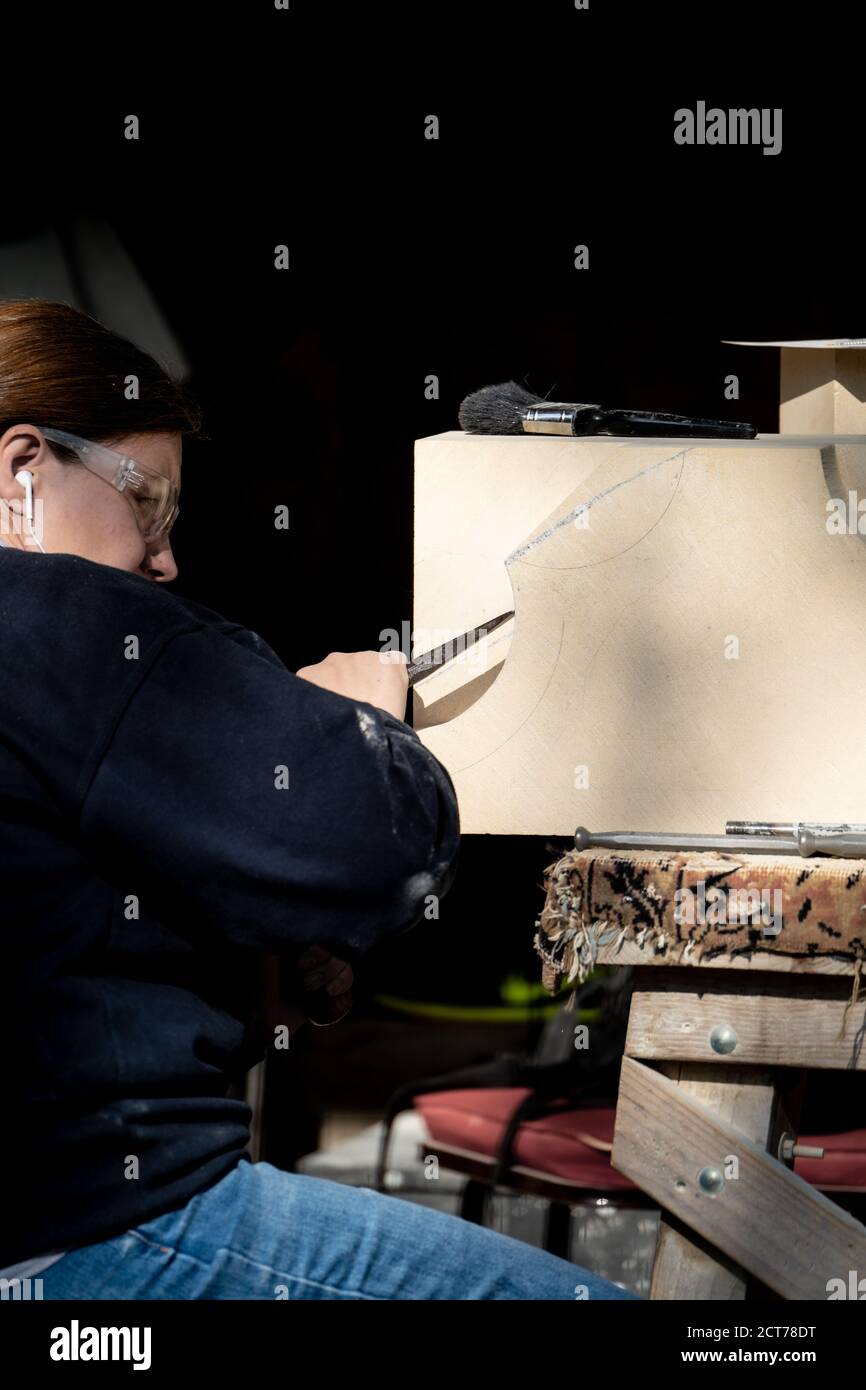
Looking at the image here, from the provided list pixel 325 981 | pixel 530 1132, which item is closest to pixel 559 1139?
pixel 530 1132

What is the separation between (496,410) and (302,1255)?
32.5 inches

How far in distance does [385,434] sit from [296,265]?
0.65m

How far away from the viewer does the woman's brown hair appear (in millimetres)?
1252

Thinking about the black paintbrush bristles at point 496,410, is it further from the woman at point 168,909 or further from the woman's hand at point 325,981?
the woman's hand at point 325,981

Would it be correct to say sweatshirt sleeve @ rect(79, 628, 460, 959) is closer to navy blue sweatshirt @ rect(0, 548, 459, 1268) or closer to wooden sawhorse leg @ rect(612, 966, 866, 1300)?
navy blue sweatshirt @ rect(0, 548, 459, 1268)

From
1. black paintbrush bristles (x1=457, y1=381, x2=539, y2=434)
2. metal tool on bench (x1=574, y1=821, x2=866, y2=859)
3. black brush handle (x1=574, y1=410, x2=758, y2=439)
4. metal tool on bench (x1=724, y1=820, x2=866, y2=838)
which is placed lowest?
metal tool on bench (x1=574, y1=821, x2=866, y2=859)

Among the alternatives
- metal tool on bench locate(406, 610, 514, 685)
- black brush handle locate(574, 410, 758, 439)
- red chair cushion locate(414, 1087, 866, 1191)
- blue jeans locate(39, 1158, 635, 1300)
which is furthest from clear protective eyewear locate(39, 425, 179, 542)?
red chair cushion locate(414, 1087, 866, 1191)

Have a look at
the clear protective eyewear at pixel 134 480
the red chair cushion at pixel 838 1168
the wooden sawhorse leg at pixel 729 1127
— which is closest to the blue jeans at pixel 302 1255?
the wooden sawhorse leg at pixel 729 1127

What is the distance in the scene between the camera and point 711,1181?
1206 mm

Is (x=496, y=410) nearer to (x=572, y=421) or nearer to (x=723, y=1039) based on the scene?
(x=572, y=421)

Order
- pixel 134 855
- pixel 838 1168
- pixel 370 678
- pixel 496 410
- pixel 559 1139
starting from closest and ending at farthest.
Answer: pixel 134 855 < pixel 370 678 < pixel 496 410 < pixel 838 1168 < pixel 559 1139

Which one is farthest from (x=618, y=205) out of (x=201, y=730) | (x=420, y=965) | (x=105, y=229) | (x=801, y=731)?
(x=201, y=730)

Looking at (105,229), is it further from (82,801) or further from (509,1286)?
(509,1286)

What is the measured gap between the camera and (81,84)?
317 cm
